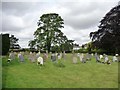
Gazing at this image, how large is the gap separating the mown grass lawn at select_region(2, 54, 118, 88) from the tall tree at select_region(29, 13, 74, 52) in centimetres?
4588

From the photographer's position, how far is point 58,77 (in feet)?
100

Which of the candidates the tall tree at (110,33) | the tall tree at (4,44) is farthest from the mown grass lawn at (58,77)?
the tall tree at (110,33)

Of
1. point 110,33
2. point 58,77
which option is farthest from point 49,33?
point 58,77

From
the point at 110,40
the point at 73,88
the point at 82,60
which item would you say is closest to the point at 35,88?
the point at 73,88

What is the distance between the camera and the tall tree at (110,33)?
225 ft

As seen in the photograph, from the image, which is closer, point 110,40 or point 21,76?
point 21,76

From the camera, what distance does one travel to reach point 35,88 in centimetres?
2555

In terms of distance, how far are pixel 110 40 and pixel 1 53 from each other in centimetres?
2976

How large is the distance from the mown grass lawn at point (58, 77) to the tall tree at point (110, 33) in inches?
1276

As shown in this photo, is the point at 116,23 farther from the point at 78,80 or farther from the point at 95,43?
the point at 78,80

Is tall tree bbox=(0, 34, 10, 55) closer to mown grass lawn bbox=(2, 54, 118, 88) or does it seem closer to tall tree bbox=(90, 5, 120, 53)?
mown grass lawn bbox=(2, 54, 118, 88)

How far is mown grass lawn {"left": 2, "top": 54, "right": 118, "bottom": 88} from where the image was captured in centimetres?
2712

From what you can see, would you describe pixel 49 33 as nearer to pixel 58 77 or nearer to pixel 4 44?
pixel 4 44

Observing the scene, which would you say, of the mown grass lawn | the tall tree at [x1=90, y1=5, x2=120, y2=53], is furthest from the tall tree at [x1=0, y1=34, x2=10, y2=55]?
the tall tree at [x1=90, y1=5, x2=120, y2=53]
